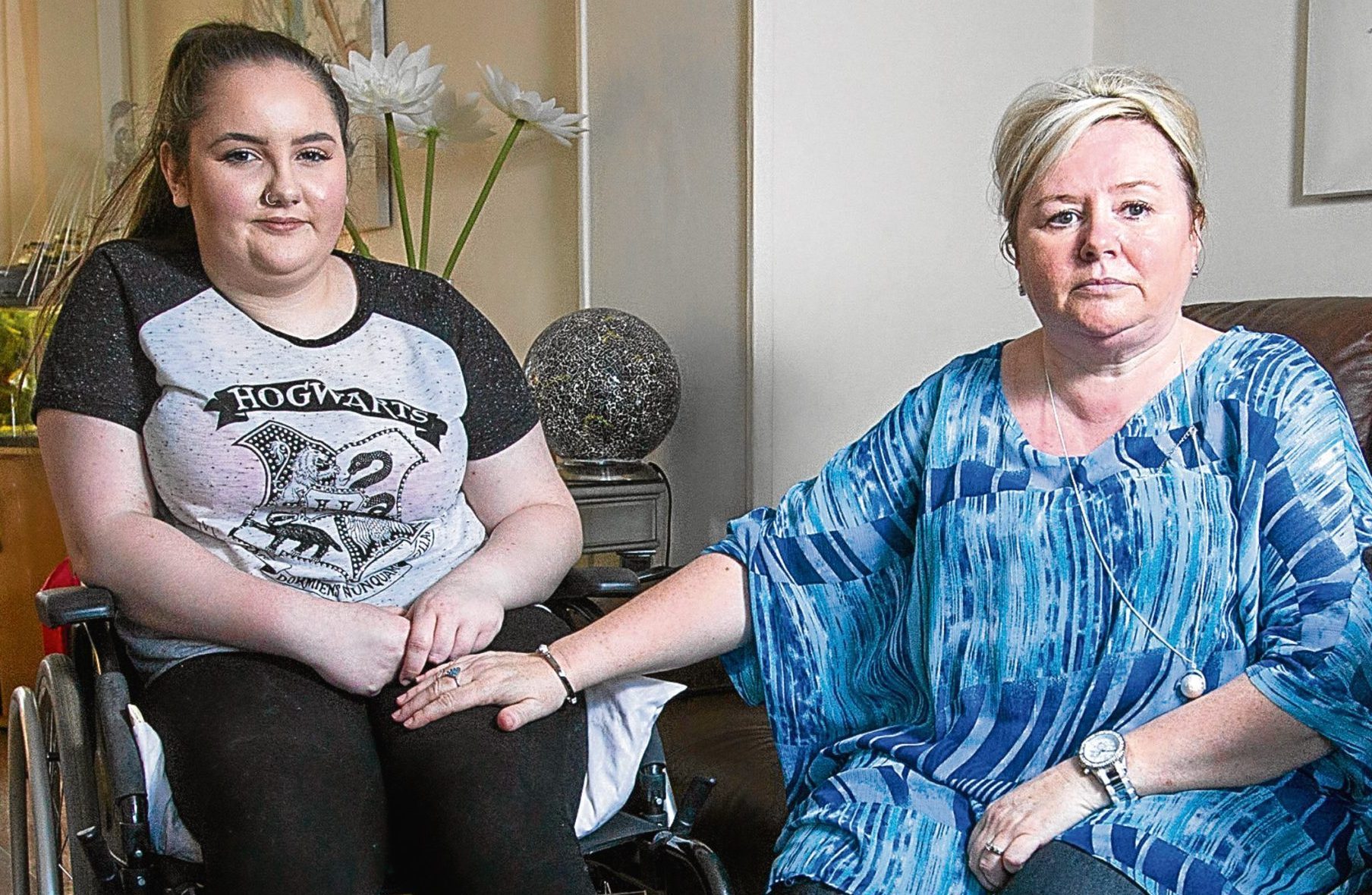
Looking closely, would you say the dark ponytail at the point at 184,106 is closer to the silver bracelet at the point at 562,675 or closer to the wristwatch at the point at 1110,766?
the silver bracelet at the point at 562,675

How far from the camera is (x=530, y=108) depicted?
110 inches

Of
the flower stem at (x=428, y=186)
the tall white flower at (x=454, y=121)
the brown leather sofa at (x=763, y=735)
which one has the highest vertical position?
the tall white flower at (x=454, y=121)

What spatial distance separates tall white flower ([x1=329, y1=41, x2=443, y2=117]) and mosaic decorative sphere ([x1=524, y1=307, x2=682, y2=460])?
0.58 meters

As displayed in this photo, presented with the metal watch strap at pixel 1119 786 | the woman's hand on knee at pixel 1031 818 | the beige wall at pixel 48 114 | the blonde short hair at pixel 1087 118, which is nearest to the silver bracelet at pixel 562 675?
the woman's hand on knee at pixel 1031 818

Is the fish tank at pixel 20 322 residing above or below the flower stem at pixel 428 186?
below

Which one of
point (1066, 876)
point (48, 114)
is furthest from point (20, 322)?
point (1066, 876)

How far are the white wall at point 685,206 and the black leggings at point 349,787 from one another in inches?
49.7

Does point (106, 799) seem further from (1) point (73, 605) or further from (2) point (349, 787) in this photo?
(2) point (349, 787)

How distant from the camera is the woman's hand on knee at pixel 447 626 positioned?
1.44m

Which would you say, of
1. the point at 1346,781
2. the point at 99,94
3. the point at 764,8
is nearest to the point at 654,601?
the point at 1346,781

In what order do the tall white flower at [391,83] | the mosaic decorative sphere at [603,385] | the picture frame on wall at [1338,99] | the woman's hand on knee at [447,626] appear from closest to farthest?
the woman's hand on knee at [447,626], the picture frame on wall at [1338,99], the mosaic decorative sphere at [603,385], the tall white flower at [391,83]

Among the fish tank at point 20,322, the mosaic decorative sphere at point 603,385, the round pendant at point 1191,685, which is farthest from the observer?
the fish tank at point 20,322

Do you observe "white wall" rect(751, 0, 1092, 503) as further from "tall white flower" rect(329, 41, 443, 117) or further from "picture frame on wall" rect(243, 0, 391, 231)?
"picture frame on wall" rect(243, 0, 391, 231)

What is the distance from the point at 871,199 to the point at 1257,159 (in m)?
0.63
